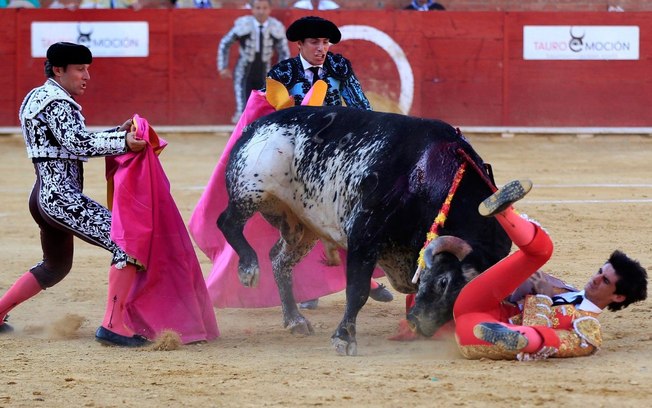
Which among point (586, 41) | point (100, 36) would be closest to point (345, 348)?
point (100, 36)

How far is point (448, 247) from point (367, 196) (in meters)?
0.46

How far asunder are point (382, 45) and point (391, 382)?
30.2 ft

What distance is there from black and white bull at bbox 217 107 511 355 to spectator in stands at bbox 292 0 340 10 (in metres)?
8.40

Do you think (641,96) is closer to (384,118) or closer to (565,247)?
(565,247)

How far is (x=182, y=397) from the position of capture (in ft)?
13.3

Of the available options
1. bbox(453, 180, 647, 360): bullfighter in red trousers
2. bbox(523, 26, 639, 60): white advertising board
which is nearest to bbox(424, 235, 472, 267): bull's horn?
bbox(453, 180, 647, 360): bullfighter in red trousers

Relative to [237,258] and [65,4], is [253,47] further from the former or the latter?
[237,258]

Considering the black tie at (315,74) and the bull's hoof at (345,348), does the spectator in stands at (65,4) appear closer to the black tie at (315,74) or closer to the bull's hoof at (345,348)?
the black tie at (315,74)

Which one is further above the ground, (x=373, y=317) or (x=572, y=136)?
(x=572, y=136)

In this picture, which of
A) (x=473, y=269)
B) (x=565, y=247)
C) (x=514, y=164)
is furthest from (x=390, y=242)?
(x=514, y=164)

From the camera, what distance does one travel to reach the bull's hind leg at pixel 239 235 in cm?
521

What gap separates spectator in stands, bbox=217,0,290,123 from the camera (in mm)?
12820

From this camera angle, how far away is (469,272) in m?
4.54

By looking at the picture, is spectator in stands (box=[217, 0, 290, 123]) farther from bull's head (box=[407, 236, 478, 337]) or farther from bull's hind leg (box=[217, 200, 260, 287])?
bull's head (box=[407, 236, 478, 337])
